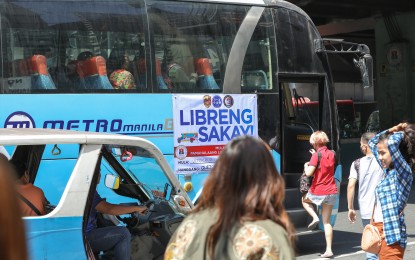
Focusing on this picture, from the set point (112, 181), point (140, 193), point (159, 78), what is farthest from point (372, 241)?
point (159, 78)

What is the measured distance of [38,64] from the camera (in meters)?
8.10

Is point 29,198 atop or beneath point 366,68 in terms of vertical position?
beneath

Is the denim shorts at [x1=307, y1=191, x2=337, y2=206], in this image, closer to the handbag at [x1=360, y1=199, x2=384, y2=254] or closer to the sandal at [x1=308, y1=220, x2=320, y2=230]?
the sandal at [x1=308, y1=220, x2=320, y2=230]

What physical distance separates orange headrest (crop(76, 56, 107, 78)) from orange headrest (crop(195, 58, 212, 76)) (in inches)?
51.1

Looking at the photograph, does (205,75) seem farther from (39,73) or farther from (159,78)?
(39,73)

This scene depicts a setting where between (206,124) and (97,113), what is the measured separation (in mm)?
1498

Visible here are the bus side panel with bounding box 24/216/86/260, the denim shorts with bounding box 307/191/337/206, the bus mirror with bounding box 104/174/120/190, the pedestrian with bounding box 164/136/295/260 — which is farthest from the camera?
the denim shorts with bounding box 307/191/337/206

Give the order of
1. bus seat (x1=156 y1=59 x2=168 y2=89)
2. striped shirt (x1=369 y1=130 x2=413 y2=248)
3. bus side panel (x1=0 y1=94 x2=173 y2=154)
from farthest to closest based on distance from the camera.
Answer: bus seat (x1=156 y1=59 x2=168 y2=89) < bus side panel (x1=0 y1=94 x2=173 y2=154) < striped shirt (x1=369 y1=130 x2=413 y2=248)

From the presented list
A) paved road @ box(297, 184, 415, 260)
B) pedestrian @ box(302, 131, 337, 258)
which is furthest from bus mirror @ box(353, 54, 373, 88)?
paved road @ box(297, 184, 415, 260)

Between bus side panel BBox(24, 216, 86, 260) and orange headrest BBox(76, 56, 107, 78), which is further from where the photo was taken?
orange headrest BBox(76, 56, 107, 78)

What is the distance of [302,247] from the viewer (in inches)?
420

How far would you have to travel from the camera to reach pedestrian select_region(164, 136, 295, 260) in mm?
2838

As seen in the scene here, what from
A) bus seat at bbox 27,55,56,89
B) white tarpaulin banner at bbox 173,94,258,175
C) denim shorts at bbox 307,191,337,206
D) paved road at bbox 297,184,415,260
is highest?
bus seat at bbox 27,55,56,89

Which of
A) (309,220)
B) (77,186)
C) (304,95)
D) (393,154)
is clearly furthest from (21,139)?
(304,95)
